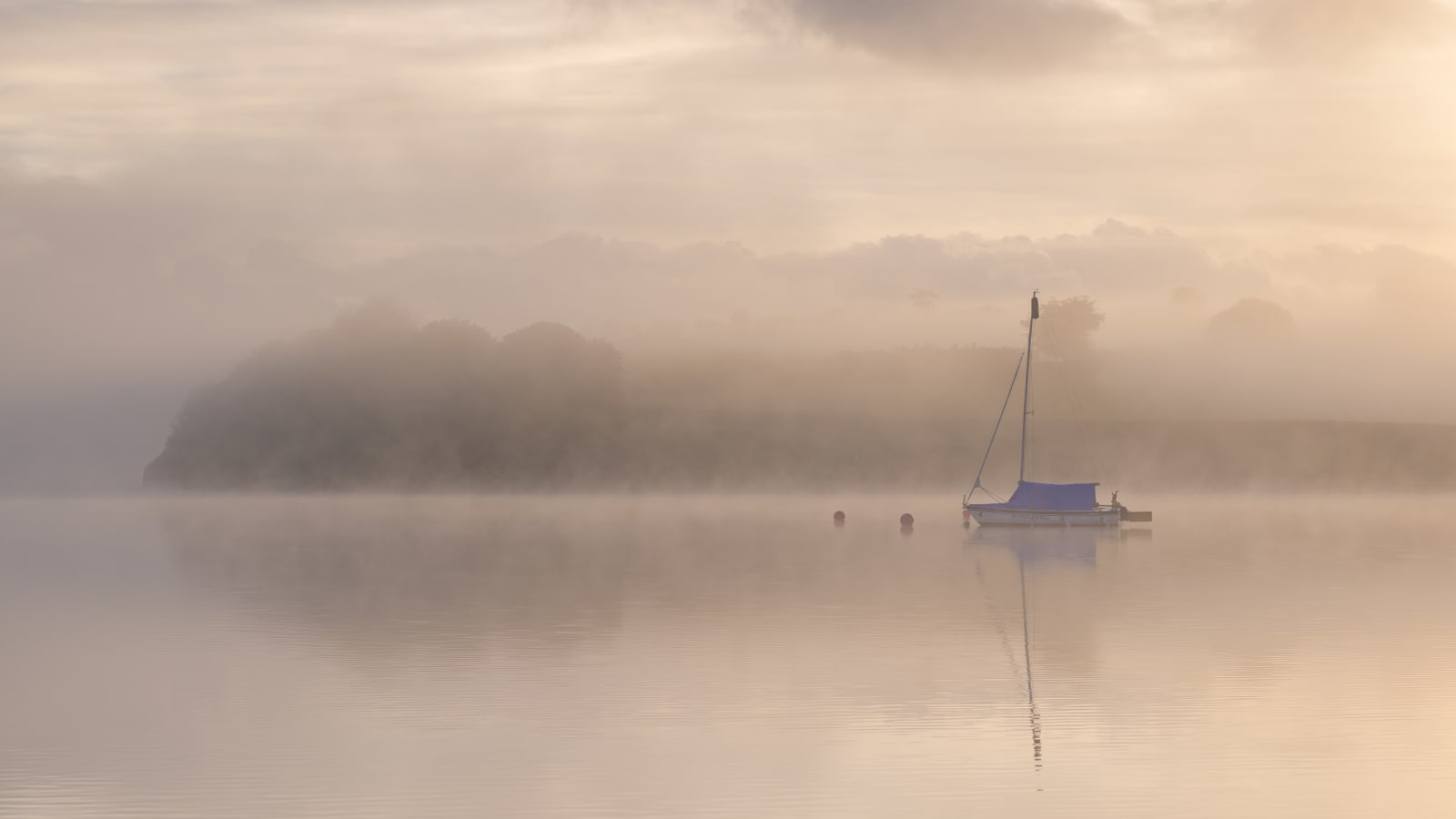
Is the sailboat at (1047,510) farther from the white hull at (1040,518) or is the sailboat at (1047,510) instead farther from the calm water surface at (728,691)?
the calm water surface at (728,691)

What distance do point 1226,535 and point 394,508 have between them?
350 feet

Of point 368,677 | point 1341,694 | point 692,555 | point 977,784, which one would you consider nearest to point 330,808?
point 977,784

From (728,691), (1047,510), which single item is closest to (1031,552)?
(1047,510)

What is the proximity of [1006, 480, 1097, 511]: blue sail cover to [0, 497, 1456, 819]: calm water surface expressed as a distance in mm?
44660

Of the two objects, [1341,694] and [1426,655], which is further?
[1426,655]

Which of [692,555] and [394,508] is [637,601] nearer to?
[692,555]

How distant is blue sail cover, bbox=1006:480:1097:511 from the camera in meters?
126

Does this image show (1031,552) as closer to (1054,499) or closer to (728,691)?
(1054,499)

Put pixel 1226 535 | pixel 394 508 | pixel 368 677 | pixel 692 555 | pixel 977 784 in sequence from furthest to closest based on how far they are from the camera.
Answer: pixel 394 508, pixel 1226 535, pixel 692 555, pixel 368 677, pixel 977 784

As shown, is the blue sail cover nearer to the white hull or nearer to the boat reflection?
the white hull

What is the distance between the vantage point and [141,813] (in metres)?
24.9

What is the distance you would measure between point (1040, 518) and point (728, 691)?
93154 millimetres

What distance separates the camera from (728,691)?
121ft

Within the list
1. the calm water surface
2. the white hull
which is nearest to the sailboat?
the white hull
